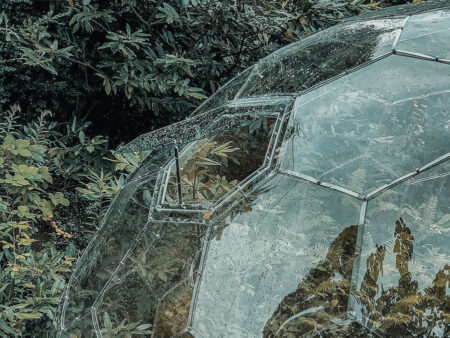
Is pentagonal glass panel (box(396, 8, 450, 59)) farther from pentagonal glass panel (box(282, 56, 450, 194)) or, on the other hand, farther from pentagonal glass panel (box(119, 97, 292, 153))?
pentagonal glass panel (box(119, 97, 292, 153))

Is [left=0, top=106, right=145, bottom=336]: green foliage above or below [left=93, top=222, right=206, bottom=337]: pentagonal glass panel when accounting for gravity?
below

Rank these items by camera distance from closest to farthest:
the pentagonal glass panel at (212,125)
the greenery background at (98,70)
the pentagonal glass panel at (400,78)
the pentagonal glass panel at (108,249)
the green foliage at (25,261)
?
the pentagonal glass panel at (400,78)
the pentagonal glass panel at (212,125)
the pentagonal glass panel at (108,249)
the green foliage at (25,261)
the greenery background at (98,70)

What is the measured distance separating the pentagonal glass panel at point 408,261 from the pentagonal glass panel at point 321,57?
23.9 inches

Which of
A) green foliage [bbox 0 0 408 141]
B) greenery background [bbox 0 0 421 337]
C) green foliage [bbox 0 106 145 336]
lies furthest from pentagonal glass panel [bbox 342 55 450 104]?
green foliage [bbox 0 0 408 141]

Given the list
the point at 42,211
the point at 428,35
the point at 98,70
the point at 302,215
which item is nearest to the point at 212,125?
the point at 302,215

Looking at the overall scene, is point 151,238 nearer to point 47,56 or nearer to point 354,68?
point 354,68

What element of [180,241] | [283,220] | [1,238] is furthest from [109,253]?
[1,238]

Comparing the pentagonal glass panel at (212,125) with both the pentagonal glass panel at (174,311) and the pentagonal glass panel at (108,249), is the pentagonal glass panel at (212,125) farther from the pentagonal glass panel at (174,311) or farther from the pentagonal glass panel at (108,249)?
the pentagonal glass panel at (174,311)

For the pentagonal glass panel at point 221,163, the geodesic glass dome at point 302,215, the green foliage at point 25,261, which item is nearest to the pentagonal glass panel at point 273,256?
the geodesic glass dome at point 302,215

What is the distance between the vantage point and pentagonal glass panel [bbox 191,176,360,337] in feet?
4.97

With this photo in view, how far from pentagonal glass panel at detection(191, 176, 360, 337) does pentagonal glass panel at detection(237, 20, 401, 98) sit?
51 cm

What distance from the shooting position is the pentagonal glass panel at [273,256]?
1.52 metres

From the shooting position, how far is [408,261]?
1.44m

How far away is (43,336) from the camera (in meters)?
2.62
